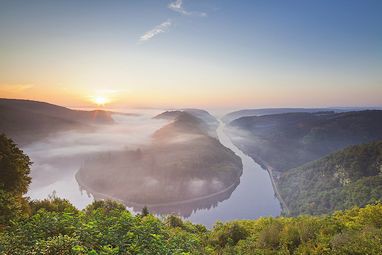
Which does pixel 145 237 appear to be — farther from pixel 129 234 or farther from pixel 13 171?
pixel 13 171

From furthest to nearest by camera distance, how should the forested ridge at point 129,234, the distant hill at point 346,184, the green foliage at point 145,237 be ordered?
the distant hill at point 346,184, the forested ridge at point 129,234, the green foliage at point 145,237

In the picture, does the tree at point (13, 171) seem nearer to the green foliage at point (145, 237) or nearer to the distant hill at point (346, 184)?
the green foliage at point (145, 237)

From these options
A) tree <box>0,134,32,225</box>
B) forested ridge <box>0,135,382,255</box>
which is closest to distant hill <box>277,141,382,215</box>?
forested ridge <box>0,135,382,255</box>

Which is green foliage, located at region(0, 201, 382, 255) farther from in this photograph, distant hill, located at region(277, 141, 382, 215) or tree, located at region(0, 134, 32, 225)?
distant hill, located at region(277, 141, 382, 215)

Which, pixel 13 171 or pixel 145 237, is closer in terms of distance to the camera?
pixel 145 237

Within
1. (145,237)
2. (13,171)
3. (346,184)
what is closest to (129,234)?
(145,237)

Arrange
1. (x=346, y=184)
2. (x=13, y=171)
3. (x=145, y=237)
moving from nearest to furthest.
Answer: (x=145, y=237)
(x=13, y=171)
(x=346, y=184)

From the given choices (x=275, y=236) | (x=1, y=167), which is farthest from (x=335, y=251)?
(x=1, y=167)

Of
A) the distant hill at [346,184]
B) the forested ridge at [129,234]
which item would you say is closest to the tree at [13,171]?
the forested ridge at [129,234]
